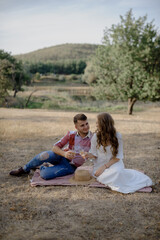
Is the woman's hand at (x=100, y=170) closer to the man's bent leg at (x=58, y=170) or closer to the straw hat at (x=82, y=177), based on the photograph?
the straw hat at (x=82, y=177)

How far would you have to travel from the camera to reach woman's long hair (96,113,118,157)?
14.0 feet

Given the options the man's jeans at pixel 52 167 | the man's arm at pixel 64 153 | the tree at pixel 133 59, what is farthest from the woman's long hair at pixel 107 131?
the tree at pixel 133 59

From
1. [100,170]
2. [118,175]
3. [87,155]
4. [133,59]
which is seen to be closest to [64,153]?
[87,155]

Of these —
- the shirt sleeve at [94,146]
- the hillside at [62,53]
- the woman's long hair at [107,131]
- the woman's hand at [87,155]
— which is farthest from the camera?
the hillside at [62,53]

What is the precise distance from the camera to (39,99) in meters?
33.0

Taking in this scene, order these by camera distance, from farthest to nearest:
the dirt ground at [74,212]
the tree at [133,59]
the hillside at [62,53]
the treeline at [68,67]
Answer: the hillside at [62,53], the treeline at [68,67], the tree at [133,59], the dirt ground at [74,212]

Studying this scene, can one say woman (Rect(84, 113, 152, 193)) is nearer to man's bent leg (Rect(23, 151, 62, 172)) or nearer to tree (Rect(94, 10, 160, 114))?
man's bent leg (Rect(23, 151, 62, 172))

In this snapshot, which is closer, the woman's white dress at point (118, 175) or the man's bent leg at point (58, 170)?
the woman's white dress at point (118, 175)

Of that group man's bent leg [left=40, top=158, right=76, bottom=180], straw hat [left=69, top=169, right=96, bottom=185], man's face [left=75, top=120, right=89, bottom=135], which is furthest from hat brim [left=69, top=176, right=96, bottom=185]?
man's face [left=75, top=120, right=89, bottom=135]

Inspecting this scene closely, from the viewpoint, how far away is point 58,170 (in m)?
4.91

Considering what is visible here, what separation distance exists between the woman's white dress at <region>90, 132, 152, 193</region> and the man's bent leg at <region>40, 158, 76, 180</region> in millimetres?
710

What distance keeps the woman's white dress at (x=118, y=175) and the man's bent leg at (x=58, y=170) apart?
71 cm

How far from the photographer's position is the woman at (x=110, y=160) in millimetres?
4297

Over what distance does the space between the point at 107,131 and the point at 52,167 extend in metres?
A: 1.53
